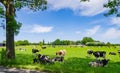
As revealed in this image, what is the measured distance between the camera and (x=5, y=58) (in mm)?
30688

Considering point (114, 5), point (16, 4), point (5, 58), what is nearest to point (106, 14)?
point (114, 5)

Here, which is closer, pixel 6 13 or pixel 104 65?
pixel 104 65

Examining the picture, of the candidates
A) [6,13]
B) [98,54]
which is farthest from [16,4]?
[98,54]

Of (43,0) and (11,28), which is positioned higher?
(43,0)

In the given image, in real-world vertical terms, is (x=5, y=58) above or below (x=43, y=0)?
below

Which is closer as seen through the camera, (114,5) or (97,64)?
(97,64)

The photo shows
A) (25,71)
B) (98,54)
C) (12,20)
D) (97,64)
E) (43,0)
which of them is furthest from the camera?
(98,54)

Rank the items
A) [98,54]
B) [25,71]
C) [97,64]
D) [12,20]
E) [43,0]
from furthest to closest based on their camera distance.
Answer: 1. [98,54]
2. [43,0]
3. [12,20]
4. [97,64]
5. [25,71]

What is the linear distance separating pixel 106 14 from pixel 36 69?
12327mm

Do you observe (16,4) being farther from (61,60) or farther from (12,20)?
(61,60)

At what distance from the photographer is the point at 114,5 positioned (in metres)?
32.3

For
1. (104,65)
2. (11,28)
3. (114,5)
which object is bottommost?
(104,65)

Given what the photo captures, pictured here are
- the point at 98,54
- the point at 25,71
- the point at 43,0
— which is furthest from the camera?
the point at 98,54

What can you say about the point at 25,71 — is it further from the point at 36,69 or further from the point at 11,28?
the point at 11,28
